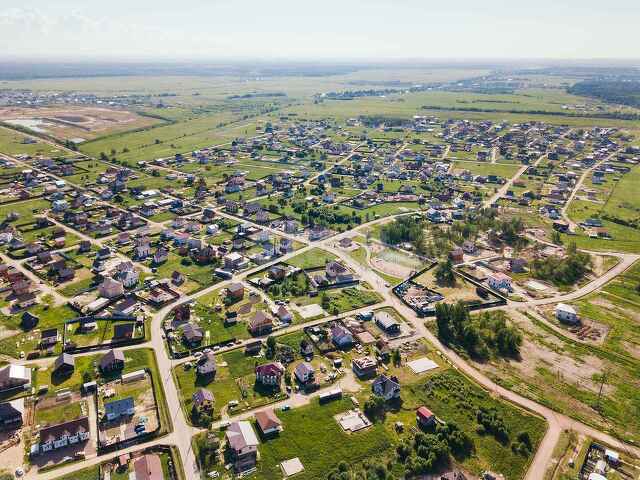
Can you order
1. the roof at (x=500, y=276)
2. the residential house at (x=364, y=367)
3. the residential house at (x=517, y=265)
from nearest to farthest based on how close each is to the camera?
the residential house at (x=364, y=367), the roof at (x=500, y=276), the residential house at (x=517, y=265)

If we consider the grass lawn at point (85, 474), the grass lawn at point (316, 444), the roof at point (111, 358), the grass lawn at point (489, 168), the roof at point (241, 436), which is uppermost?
the roof at point (111, 358)

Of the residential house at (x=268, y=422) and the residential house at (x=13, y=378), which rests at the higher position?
the residential house at (x=13, y=378)

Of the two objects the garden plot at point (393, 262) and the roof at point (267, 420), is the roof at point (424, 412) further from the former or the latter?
the garden plot at point (393, 262)

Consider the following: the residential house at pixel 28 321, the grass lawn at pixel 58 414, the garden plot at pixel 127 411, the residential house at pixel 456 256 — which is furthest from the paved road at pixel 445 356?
the residential house at pixel 28 321

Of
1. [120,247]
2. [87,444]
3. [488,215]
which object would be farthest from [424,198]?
[87,444]

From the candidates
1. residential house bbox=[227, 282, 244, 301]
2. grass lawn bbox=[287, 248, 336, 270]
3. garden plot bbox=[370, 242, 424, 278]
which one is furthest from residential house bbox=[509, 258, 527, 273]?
residential house bbox=[227, 282, 244, 301]

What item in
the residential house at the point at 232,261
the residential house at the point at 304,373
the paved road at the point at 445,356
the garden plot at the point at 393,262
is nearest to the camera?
the paved road at the point at 445,356

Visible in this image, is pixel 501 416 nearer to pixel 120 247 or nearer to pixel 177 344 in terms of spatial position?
pixel 177 344
